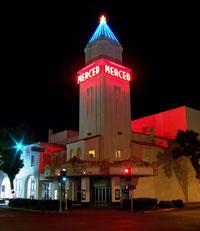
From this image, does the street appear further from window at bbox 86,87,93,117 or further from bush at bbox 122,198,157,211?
window at bbox 86,87,93,117

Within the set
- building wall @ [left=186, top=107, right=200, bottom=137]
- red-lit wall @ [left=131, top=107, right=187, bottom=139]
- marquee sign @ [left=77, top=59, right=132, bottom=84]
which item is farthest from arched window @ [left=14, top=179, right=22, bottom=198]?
building wall @ [left=186, top=107, right=200, bottom=137]

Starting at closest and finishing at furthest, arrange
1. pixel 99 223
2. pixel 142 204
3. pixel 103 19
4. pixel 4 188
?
pixel 99 223 < pixel 142 204 < pixel 103 19 < pixel 4 188

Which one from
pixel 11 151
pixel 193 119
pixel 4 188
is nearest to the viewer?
pixel 11 151

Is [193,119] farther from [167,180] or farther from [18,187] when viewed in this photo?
[18,187]

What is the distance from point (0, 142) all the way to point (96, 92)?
2072 cm

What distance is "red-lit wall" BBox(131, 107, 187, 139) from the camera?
62094 mm

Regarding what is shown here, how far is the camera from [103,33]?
188ft

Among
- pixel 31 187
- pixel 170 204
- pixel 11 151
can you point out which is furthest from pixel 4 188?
pixel 170 204

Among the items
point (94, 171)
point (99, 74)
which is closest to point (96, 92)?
point (99, 74)

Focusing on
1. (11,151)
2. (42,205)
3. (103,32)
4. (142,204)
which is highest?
(103,32)

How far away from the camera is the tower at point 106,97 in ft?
167

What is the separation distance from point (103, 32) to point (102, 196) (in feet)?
93.9

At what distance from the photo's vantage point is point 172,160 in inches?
2186

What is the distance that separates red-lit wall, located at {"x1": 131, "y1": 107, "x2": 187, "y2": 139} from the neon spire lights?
18296 mm
